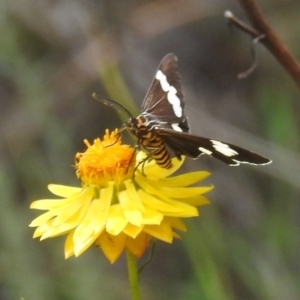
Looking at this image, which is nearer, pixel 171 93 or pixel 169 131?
pixel 169 131

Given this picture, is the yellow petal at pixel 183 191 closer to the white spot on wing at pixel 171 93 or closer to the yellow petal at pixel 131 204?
the yellow petal at pixel 131 204

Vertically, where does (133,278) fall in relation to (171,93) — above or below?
below

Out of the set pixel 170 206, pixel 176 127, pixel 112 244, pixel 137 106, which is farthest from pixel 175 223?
pixel 137 106

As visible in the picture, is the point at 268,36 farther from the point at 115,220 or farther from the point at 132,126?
the point at 115,220

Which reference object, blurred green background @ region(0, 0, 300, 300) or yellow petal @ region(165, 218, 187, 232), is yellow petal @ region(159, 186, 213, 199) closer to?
yellow petal @ region(165, 218, 187, 232)

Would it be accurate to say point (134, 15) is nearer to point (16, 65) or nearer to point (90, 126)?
point (90, 126)

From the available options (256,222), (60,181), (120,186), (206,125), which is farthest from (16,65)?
(120,186)

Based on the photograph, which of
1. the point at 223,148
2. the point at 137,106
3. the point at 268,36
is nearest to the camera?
the point at 223,148
